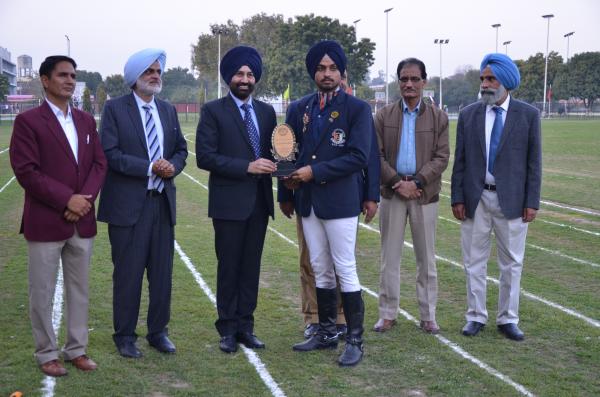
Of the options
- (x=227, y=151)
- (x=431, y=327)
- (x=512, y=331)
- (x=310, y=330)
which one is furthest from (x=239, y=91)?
(x=512, y=331)

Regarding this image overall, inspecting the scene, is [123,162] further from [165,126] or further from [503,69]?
[503,69]

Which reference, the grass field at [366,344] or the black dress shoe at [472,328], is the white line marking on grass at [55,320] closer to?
the grass field at [366,344]

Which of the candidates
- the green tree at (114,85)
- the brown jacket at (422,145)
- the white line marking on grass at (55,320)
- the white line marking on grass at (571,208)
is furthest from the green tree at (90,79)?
the brown jacket at (422,145)

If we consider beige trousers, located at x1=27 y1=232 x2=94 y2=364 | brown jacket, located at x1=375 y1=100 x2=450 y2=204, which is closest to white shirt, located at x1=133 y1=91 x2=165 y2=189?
beige trousers, located at x1=27 y1=232 x2=94 y2=364

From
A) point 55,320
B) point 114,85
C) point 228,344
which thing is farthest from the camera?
point 114,85

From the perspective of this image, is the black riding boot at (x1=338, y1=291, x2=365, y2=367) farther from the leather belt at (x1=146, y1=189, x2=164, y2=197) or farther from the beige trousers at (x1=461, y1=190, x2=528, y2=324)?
the leather belt at (x1=146, y1=189, x2=164, y2=197)

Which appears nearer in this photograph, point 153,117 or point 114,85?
point 153,117

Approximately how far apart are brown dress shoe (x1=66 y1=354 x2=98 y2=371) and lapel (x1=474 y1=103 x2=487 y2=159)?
11.6 feet

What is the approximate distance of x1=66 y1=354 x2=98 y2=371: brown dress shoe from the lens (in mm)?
5391

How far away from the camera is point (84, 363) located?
5395 mm

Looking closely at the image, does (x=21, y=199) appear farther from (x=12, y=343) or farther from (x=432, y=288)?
(x=432, y=288)

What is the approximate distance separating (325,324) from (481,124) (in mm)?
2133

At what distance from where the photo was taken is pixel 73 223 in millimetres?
5281

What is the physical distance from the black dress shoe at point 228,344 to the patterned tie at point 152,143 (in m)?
1.28
